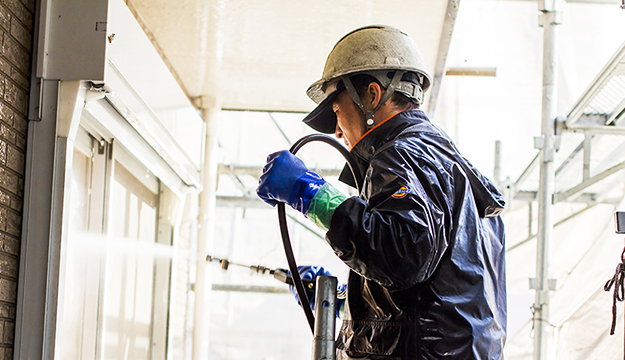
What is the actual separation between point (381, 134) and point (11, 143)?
39.1 inches

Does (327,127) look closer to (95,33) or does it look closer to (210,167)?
(95,33)

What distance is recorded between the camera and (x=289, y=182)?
1.50 metres

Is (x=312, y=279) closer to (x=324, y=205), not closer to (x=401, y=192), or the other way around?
(x=324, y=205)

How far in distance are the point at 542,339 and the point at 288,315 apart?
3.07 meters

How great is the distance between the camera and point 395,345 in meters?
1.43

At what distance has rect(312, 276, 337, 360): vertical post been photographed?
1.58m

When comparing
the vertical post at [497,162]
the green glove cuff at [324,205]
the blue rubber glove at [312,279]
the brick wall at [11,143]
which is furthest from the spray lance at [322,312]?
the vertical post at [497,162]

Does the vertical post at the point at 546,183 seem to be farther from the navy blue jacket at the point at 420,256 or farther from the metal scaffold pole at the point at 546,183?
the navy blue jacket at the point at 420,256

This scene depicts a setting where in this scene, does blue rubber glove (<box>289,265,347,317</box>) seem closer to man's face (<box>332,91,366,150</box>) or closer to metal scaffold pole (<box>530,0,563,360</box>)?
man's face (<box>332,91,366,150</box>)

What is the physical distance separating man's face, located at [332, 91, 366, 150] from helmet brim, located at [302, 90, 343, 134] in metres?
0.02

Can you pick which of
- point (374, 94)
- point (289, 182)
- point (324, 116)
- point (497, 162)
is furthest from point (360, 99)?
point (497, 162)

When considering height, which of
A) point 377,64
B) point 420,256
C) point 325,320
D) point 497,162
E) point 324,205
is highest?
point 497,162

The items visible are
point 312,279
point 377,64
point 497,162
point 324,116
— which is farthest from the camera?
point 497,162

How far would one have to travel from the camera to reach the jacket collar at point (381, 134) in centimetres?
164
